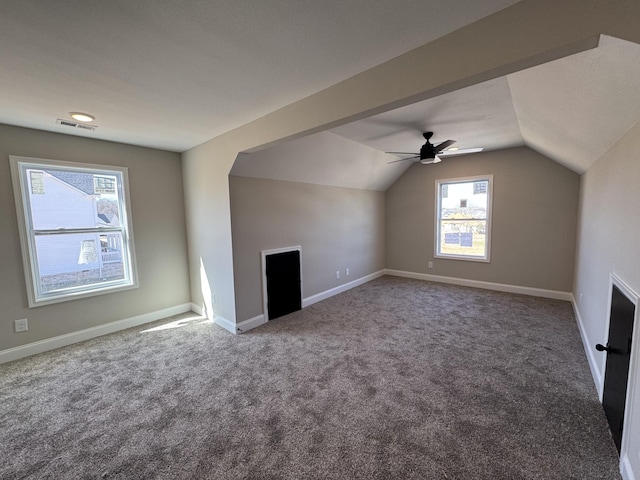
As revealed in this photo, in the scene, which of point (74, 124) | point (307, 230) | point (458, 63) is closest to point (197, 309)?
point (307, 230)

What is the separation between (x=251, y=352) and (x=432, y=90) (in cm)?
289

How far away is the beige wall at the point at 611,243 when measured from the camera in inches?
58.3

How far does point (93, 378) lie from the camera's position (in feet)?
8.11

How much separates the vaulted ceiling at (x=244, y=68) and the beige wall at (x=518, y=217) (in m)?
1.56

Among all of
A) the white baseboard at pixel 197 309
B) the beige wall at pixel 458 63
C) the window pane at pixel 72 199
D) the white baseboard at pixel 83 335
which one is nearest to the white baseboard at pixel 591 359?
the beige wall at pixel 458 63

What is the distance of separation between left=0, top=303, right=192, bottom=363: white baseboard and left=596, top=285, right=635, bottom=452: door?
15.7ft

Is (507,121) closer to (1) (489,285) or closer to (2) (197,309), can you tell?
(1) (489,285)

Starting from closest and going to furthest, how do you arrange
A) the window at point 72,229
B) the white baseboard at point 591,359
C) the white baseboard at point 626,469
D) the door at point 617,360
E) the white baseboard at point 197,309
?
1. the white baseboard at point 626,469
2. the door at point 617,360
3. the white baseboard at point 591,359
4. the window at point 72,229
5. the white baseboard at point 197,309

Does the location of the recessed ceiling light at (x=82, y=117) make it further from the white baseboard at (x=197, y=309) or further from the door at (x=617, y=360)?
the door at (x=617, y=360)

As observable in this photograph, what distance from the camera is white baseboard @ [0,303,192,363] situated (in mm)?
2812

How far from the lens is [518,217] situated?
4.64 m

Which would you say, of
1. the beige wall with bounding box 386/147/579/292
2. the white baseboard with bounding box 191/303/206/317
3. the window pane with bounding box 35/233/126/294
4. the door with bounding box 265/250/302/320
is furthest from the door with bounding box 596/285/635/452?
the window pane with bounding box 35/233/126/294

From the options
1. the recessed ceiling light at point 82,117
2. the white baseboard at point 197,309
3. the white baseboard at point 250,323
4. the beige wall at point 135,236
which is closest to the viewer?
the recessed ceiling light at point 82,117

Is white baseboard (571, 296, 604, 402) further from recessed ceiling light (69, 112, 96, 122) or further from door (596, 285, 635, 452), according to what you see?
recessed ceiling light (69, 112, 96, 122)
